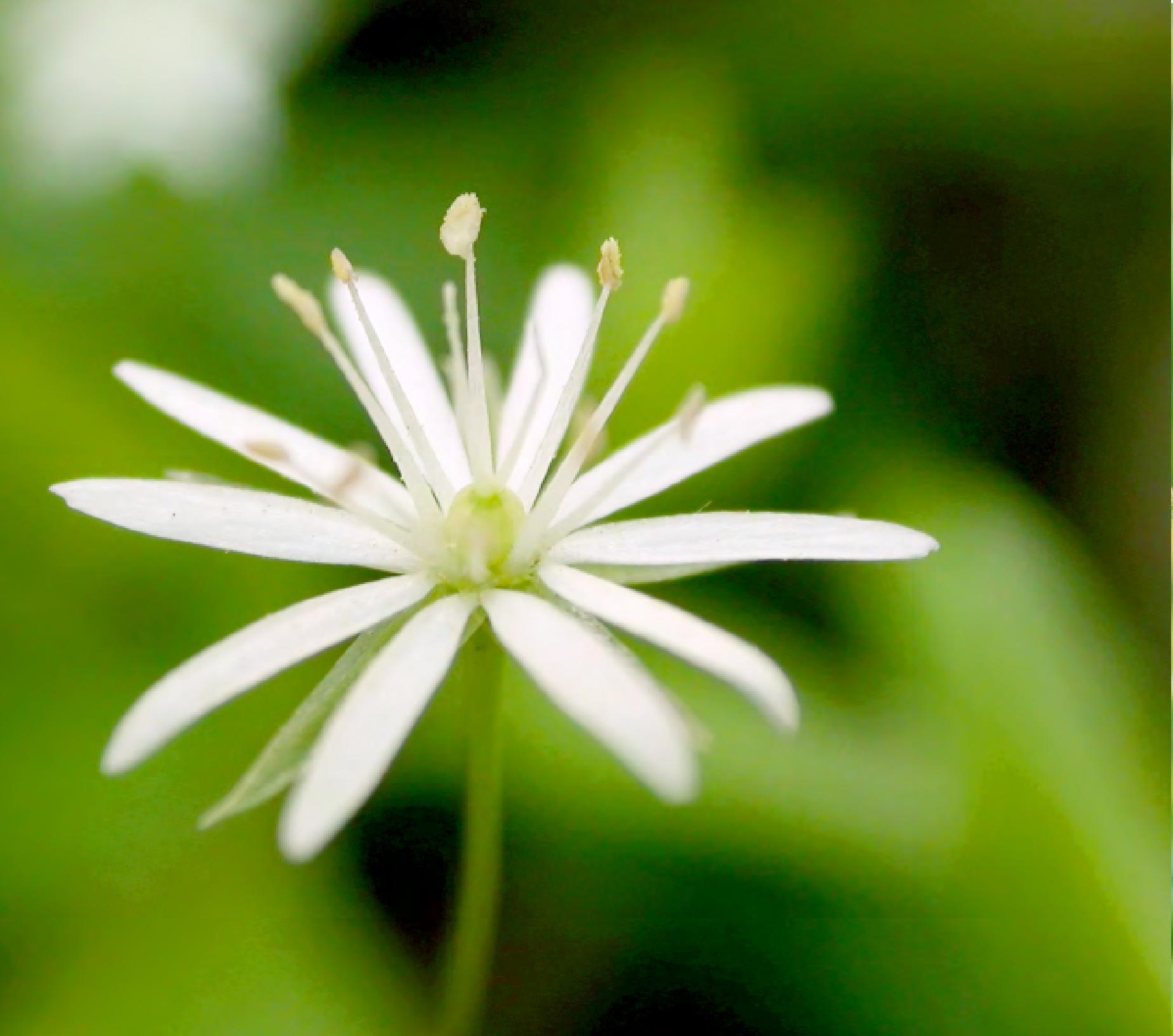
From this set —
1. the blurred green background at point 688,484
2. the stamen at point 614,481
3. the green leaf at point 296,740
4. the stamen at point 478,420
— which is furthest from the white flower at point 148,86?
the green leaf at point 296,740

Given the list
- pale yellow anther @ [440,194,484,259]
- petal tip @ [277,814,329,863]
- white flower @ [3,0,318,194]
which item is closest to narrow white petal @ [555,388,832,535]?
pale yellow anther @ [440,194,484,259]

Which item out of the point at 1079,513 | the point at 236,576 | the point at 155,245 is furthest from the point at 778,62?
the point at 236,576

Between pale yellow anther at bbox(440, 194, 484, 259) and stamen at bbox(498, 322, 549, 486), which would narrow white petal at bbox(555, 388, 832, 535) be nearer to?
stamen at bbox(498, 322, 549, 486)

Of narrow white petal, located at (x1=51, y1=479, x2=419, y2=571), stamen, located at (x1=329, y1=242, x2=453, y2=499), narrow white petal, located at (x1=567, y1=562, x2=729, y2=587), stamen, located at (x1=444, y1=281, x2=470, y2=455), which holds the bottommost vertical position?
narrow white petal, located at (x1=51, y1=479, x2=419, y2=571)

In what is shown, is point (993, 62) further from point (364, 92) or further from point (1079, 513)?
point (364, 92)

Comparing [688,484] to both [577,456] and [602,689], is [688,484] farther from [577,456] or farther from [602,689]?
[602,689]

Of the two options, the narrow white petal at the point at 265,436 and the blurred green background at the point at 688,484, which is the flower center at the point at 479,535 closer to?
the narrow white petal at the point at 265,436
